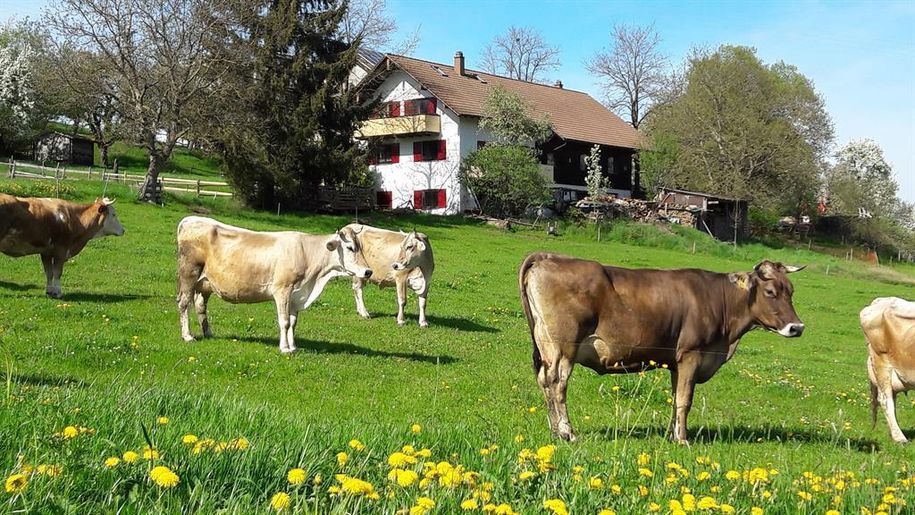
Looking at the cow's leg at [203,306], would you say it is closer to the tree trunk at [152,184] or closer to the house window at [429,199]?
the tree trunk at [152,184]

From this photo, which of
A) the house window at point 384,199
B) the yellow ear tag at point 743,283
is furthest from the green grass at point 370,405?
the house window at point 384,199

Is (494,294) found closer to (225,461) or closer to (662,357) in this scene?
(662,357)

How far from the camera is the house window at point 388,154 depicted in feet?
200

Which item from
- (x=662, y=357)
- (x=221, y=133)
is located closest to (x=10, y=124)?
(x=221, y=133)

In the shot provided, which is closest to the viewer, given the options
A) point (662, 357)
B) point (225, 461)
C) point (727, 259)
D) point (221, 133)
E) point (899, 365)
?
point (225, 461)

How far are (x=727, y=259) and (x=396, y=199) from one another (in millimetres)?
23640

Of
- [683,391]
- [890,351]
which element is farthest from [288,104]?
[683,391]

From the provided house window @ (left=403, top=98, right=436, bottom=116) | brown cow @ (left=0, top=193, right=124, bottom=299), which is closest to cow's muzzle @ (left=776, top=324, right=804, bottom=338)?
brown cow @ (left=0, top=193, right=124, bottom=299)

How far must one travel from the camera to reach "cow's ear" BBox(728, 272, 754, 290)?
32.8ft

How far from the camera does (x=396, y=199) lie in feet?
201

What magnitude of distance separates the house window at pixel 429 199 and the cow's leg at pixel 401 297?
39483 mm

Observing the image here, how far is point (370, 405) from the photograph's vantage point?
9.55 meters

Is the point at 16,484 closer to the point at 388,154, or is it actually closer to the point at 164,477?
the point at 164,477

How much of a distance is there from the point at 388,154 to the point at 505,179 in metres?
11.7
